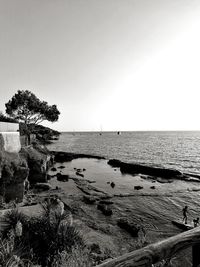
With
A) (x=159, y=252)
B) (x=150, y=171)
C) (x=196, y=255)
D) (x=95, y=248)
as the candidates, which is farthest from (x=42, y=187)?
(x=159, y=252)

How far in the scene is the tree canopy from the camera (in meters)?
41.4

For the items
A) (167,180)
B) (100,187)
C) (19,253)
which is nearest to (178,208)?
(100,187)

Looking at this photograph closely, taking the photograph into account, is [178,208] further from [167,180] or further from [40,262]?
[40,262]

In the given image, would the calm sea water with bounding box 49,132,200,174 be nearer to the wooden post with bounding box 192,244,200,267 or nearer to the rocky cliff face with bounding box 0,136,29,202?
the rocky cliff face with bounding box 0,136,29,202

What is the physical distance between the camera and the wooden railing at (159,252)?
1486mm

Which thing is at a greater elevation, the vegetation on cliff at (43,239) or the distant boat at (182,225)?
the vegetation on cliff at (43,239)

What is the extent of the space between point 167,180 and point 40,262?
26509 millimetres

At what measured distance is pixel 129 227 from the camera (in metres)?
13.1

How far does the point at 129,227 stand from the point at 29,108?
36.5 m

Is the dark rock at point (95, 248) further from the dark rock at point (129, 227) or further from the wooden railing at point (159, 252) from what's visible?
the wooden railing at point (159, 252)

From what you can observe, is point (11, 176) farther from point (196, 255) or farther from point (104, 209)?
point (196, 255)

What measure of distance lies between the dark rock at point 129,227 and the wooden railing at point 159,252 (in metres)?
11.8

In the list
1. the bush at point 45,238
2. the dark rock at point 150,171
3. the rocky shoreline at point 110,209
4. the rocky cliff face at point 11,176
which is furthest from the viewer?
the dark rock at point 150,171

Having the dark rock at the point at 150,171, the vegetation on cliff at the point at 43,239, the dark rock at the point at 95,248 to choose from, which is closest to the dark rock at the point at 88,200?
the dark rock at the point at 95,248
